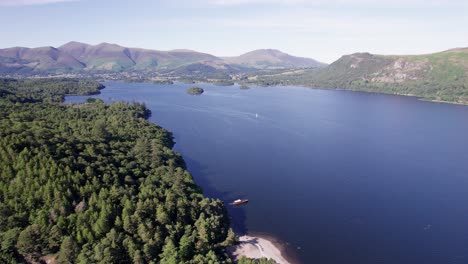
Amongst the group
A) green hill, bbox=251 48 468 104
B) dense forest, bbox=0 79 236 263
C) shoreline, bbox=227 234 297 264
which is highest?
green hill, bbox=251 48 468 104

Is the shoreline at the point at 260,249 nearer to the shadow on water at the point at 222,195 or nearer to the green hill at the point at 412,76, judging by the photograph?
the shadow on water at the point at 222,195

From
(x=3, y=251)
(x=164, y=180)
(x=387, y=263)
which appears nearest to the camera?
(x=3, y=251)

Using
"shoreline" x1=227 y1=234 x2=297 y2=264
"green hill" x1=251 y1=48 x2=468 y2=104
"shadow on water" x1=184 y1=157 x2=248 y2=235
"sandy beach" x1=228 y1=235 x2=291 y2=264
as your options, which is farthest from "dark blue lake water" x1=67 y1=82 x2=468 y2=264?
"green hill" x1=251 y1=48 x2=468 y2=104

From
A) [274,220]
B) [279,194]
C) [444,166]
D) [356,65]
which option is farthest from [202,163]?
[356,65]

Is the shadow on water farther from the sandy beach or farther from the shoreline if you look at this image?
the sandy beach

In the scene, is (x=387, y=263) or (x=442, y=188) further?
(x=442, y=188)

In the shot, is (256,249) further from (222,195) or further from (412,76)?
(412,76)

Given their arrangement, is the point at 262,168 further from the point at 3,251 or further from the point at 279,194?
the point at 3,251

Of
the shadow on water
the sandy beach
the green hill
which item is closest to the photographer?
the sandy beach
